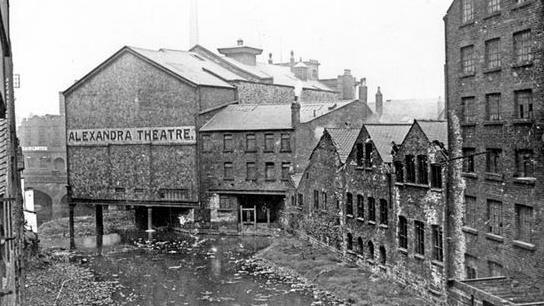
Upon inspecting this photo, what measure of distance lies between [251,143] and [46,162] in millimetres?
43470

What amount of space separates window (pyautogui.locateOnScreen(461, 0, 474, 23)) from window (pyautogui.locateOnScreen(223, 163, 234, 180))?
26.2 meters

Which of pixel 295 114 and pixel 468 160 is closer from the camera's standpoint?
pixel 468 160

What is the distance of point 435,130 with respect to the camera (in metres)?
27.1

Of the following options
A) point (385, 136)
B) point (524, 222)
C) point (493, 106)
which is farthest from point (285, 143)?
point (524, 222)

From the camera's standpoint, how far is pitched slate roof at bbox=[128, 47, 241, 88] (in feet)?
156

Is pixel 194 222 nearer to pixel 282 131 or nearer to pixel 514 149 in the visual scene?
pixel 282 131

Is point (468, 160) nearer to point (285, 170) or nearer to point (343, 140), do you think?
point (343, 140)

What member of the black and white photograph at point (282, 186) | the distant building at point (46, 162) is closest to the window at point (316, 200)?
the black and white photograph at point (282, 186)

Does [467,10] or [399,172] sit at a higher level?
[467,10]

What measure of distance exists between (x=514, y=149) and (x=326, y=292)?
37.6 ft

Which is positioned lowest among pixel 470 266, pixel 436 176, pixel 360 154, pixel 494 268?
pixel 470 266

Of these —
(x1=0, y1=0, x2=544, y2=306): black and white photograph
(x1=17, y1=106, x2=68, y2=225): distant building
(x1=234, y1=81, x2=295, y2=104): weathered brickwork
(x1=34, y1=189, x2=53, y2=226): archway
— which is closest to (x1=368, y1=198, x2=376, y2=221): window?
(x1=0, y1=0, x2=544, y2=306): black and white photograph

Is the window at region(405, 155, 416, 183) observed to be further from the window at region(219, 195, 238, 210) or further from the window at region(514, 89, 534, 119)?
the window at region(219, 195, 238, 210)

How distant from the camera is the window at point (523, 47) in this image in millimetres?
20578
